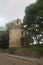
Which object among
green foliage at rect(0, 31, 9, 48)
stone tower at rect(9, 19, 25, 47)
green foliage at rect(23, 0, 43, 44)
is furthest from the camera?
green foliage at rect(0, 31, 9, 48)

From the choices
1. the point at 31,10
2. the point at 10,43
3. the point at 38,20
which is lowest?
the point at 10,43

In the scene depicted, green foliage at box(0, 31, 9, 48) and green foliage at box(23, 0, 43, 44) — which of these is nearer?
green foliage at box(23, 0, 43, 44)

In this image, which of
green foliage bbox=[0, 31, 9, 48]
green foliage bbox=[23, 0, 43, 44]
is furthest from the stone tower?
green foliage bbox=[23, 0, 43, 44]

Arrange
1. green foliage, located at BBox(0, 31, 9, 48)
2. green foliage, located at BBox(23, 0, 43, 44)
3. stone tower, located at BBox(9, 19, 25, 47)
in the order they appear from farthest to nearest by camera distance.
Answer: green foliage, located at BBox(0, 31, 9, 48) < stone tower, located at BBox(9, 19, 25, 47) < green foliage, located at BBox(23, 0, 43, 44)

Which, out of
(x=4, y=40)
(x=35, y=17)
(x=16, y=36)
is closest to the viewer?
(x=35, y=17)

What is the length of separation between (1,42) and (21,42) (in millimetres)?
8286

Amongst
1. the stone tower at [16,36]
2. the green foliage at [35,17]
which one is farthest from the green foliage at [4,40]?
the green foliage at [35,17]

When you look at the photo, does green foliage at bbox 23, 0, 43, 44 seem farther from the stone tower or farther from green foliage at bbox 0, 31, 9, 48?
green foliage at bbox 0, 31, 9, 48

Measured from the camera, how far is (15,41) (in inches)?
2542

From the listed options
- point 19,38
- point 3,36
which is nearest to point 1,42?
point 3,36

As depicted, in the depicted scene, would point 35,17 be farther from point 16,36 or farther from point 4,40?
point 4,40

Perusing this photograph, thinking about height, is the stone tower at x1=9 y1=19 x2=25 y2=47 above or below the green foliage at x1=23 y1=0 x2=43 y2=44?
below

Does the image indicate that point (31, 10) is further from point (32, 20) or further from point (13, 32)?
point (13, 32)

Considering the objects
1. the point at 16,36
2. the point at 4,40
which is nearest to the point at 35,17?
the point at 16,36
